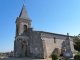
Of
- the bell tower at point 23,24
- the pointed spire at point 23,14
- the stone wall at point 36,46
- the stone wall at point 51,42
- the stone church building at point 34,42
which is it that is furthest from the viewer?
the pointed spire at point 23,14

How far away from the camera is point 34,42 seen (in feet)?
94.3

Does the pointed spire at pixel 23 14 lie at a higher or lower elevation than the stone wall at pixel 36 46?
higher

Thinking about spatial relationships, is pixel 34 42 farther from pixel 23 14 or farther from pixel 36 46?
pixel 23 14

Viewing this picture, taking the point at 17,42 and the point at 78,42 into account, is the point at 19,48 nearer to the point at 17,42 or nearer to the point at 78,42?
Result: the point at 17,42

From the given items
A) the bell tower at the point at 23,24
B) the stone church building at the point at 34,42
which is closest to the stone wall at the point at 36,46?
the stone church building at the point at 34,42

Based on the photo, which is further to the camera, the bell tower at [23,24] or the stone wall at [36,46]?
the bell tower at [23,24]

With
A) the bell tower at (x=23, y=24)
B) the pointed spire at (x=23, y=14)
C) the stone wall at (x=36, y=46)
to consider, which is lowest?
the stone wall at (x=36, y=46)

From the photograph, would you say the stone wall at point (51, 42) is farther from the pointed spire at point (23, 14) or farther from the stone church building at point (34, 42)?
the pointed spire at point (23, 14)

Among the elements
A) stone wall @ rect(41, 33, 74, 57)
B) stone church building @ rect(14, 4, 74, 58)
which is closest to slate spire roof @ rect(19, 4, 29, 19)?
stone church building @ rect(14, 4, 74, 58)

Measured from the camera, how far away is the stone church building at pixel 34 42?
27.5m

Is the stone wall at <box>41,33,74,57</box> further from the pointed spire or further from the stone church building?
the pointed spire

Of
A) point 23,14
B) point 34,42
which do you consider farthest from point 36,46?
point 23,14

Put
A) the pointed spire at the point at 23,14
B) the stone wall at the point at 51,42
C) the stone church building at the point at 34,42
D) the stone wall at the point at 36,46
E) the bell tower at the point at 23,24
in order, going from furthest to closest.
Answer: the pointed spire at the point at 23,14, the bell tower at the point at 23,24, the stone wall at the point at 51,42, the stone church building at the point at 34,42, the stone wall at the point at 36,46

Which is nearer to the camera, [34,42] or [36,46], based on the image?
[36,46]
